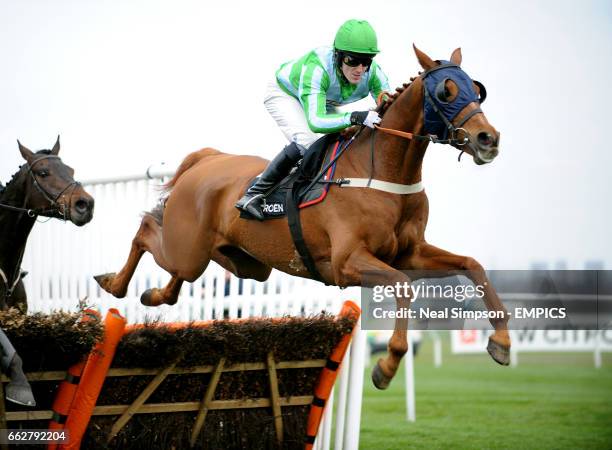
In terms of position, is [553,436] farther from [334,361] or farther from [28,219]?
[28,219]

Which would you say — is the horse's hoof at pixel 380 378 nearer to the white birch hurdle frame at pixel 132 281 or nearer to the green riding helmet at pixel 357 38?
the white birch hurdle frame at pixel 132 281

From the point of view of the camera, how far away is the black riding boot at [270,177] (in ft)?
17.8

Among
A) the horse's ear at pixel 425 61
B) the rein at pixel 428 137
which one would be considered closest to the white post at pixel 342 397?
the rein at pixel 428 137

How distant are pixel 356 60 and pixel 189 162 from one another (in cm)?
212

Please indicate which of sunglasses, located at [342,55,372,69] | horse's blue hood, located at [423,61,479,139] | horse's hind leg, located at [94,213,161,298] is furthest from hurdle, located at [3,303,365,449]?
horse's hind leg, located at [94,213,161,298]

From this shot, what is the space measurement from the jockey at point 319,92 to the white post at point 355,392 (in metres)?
1.01

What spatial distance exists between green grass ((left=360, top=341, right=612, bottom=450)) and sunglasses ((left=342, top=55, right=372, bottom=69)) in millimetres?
3266

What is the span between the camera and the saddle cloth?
17.2 feet

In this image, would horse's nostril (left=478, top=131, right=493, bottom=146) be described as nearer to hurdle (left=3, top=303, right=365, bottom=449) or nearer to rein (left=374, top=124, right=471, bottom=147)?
rein (left=374, top=124, right=471, bottom=147)

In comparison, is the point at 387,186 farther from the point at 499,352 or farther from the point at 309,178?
the point at 499,352

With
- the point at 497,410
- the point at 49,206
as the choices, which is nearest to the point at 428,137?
the point at 49,206

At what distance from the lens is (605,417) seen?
30.6 feet

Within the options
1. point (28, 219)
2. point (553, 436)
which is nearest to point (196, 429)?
point (28, 219)
